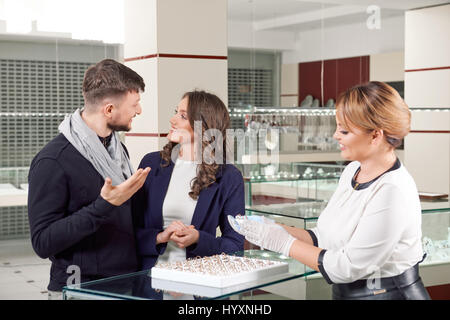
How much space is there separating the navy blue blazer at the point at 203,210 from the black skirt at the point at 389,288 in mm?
707

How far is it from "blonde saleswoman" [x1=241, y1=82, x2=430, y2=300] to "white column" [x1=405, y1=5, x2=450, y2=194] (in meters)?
5.30

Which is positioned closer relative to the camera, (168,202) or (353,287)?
(353,287)

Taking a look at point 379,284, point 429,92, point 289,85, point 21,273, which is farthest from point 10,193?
point 379,284

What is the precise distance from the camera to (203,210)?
2.49 meters

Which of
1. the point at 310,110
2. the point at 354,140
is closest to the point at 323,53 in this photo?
the point at 310,110

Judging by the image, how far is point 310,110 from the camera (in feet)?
26.1

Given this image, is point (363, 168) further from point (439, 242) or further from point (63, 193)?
point (439, 242)

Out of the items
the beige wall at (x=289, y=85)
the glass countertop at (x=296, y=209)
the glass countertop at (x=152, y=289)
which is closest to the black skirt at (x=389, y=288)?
the glass countertop at (x=152, y=289)

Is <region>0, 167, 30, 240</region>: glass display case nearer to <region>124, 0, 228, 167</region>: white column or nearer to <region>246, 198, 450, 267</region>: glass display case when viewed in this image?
<region>124, 0, 228, 167</region>: white column

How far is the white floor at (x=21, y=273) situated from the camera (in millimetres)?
6017

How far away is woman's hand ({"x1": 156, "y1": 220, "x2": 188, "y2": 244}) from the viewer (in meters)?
2.34

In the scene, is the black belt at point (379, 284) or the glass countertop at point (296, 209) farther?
the glass countertop at point (296, 209)

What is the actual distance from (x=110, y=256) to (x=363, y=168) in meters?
0.91

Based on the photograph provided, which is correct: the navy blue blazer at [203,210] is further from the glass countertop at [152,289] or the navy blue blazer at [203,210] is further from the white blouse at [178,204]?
the glass countertop at [152,289]
